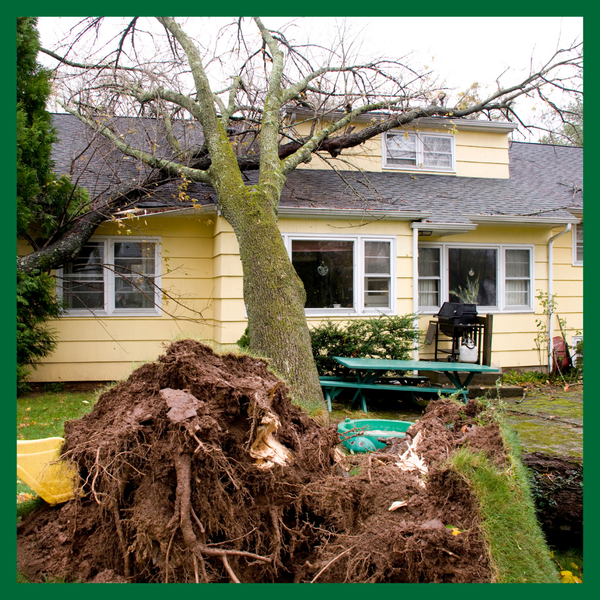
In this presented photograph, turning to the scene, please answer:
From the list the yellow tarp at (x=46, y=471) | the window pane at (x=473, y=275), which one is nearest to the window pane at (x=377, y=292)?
the window pane at (x=473, y=275)

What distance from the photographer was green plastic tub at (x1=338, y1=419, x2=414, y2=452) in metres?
4.84

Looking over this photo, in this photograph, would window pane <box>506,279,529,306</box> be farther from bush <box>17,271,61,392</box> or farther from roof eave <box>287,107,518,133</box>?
bush <box>17,271,61,392</box>

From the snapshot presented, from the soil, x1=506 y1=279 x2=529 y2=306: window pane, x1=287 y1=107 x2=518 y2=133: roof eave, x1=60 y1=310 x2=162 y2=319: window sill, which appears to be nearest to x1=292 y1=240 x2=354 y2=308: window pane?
x1=60 y1=310 x2=162 y2=319: window sill

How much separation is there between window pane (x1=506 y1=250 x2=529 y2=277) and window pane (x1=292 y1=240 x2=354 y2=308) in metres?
4.10

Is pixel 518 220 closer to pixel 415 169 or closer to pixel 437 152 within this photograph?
Answer: pixel 415 169

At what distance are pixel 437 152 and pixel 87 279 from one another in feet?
29.5

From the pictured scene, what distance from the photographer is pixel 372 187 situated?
32.0ft

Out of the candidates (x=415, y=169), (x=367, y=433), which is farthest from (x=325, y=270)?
(x=367, y=433)

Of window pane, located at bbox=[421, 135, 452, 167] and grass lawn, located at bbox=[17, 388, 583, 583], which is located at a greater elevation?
window pane, located at bbox=[421, 135, 452, 167]

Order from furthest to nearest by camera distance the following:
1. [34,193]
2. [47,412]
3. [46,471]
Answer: [34,193]
[47,412]
[46,471]

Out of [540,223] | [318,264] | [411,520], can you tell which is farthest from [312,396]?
[540,223]

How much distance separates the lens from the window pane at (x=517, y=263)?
36.9ft

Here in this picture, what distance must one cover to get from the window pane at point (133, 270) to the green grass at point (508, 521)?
7.61m

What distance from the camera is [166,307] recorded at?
384 inches
